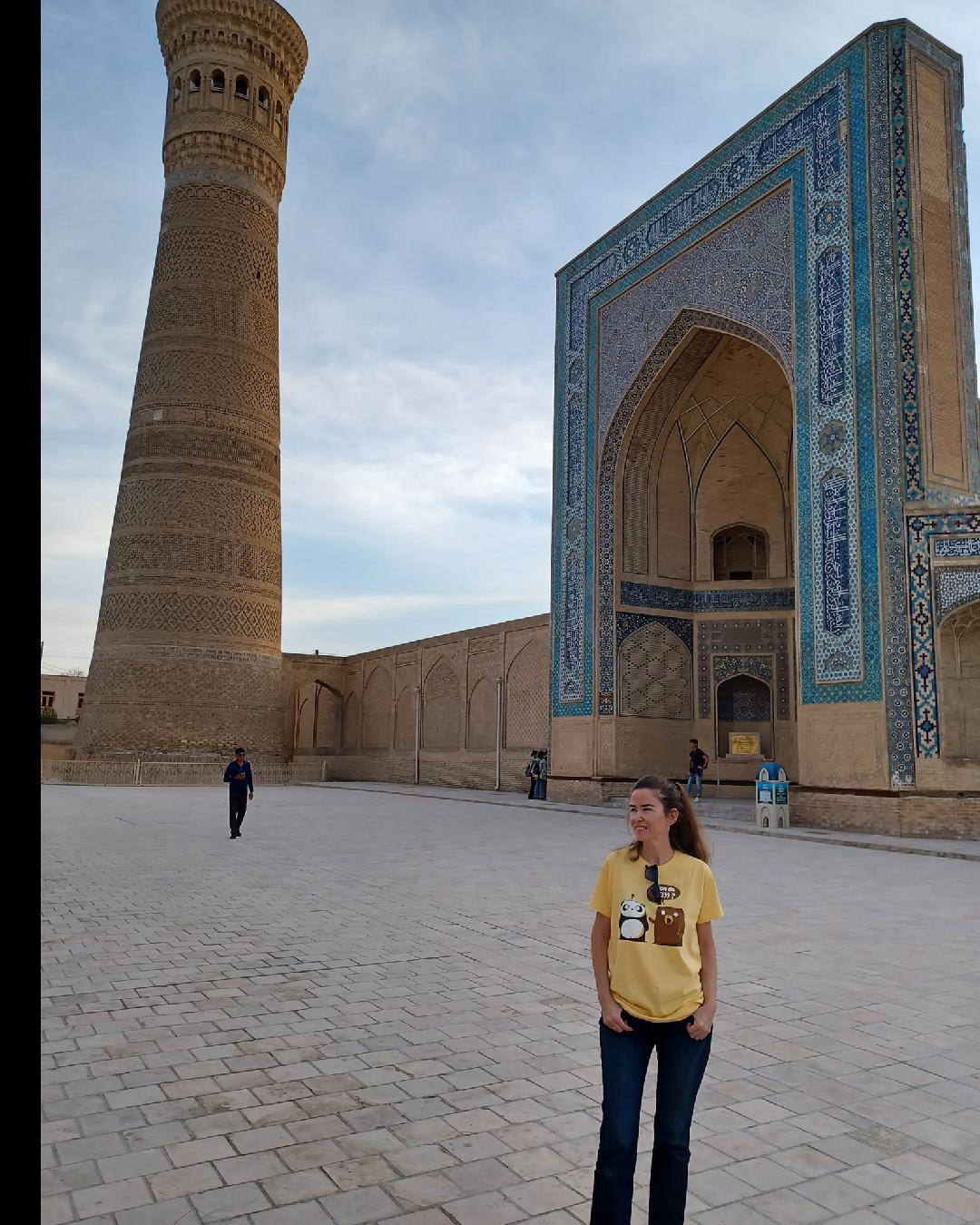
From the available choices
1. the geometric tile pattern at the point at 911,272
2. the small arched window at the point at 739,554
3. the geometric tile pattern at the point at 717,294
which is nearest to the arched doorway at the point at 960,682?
the geometric tile pattern at the point at 911,272

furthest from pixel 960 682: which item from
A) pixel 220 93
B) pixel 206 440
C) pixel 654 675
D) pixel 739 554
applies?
pixel 220 93

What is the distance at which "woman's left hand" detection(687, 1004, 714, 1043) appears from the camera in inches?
55.2

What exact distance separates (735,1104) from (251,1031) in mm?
1264

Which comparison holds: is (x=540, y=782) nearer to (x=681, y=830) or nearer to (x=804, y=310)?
(x=804, y=310)

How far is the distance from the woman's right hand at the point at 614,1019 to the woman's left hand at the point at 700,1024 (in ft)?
0.28

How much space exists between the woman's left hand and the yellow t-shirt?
0.04 feet

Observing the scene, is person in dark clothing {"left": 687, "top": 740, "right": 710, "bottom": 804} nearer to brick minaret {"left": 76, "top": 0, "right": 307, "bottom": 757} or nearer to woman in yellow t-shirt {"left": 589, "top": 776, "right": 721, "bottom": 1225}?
brick minaret {"left": 76, "top": 0, "right": 307, "bottom": 757}

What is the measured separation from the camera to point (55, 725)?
25.5m

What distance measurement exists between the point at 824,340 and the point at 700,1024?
913 centimetres

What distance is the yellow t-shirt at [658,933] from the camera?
Result: 1.41 m

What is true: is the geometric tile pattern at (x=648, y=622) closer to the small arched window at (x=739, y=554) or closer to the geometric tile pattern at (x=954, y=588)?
the small arched window at (x=739, y=554)

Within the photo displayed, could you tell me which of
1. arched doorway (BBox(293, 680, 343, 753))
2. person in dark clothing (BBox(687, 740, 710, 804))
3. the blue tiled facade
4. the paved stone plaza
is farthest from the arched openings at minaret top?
the paved stone plaza
